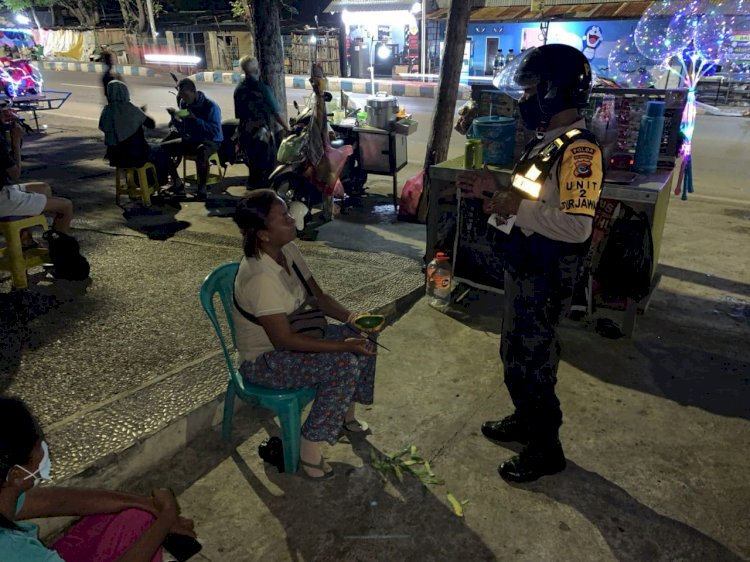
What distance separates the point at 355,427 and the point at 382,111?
524 centimetres

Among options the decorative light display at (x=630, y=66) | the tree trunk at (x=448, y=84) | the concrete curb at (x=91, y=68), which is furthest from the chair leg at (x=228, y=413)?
the concrete curb at (x=91, y=68)

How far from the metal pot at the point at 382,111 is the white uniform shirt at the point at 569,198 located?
16.9 ft

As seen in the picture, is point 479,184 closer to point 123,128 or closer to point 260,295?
point 260,295

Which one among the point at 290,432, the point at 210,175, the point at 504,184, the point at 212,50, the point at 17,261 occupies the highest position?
the point at 212,50

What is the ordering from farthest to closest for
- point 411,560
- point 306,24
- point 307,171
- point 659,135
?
point 306,24 < point 307,171 < point 659,135 < point 411,560

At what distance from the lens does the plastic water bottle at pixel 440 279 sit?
193 inches

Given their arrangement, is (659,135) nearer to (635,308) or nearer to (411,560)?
(635,308)

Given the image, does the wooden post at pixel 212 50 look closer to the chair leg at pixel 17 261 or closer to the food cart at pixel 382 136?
the food cart at pixel 382 136

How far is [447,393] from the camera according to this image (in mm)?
3738

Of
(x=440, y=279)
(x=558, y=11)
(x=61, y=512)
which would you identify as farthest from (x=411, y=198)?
(x=558, y=11)

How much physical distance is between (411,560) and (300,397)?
2.97 feet

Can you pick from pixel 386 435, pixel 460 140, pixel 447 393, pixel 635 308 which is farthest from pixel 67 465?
pixel 460 140

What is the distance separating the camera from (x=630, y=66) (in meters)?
9.64

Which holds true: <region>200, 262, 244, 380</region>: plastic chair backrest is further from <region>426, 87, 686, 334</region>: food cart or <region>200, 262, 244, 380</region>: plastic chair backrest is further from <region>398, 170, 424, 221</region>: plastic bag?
<region>398, 170, 424, 221</region>: plastic bag
